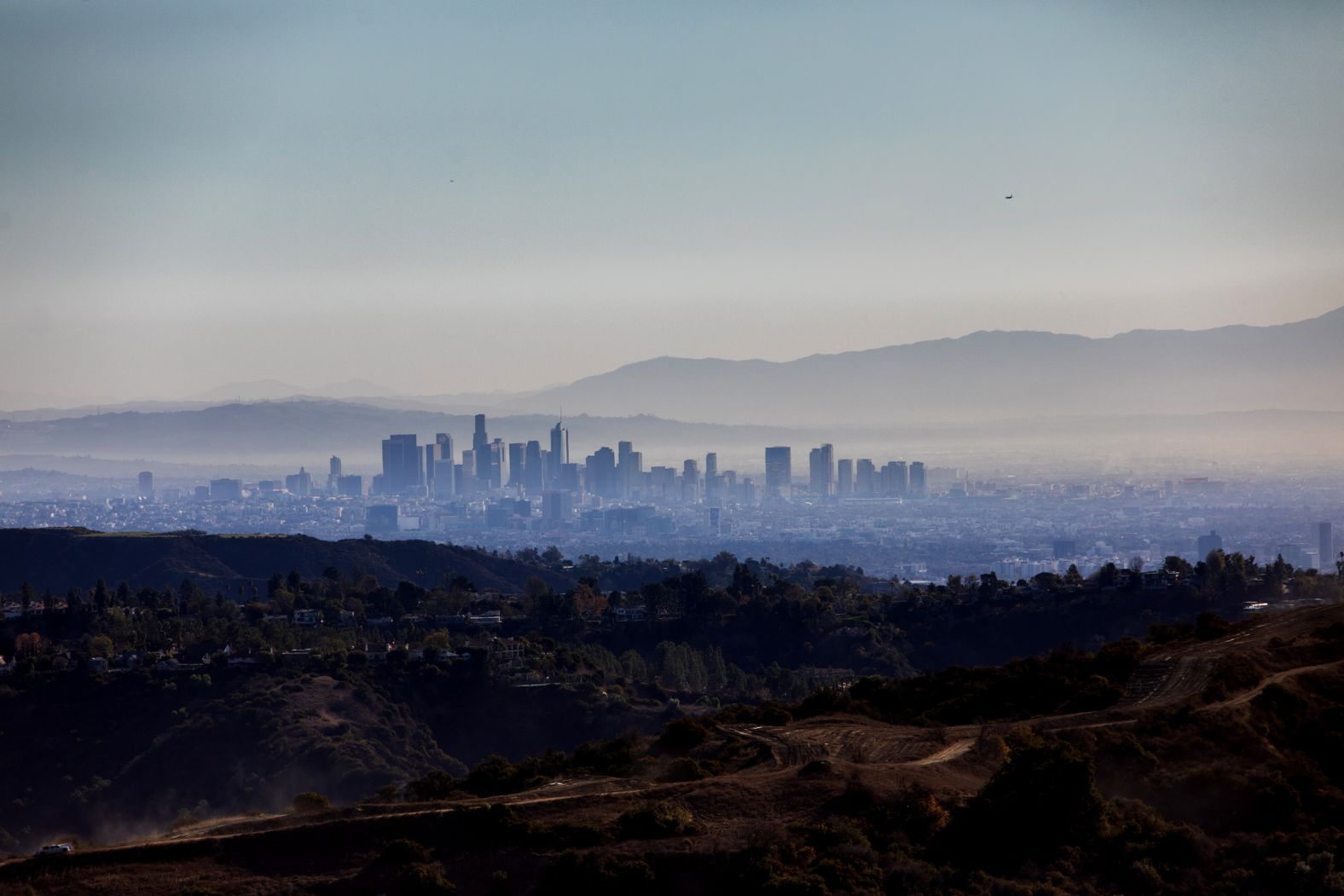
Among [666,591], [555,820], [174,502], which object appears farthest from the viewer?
[174,502]

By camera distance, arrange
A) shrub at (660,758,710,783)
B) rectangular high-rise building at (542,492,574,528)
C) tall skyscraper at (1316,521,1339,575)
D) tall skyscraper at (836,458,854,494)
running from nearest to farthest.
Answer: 1. shrub at (660,758,710,783)
2. tall skyscraper at (1316,521,1339,575)
3. rectangular high-rise building at (542,492,574,528)
4. tall skyscraper at (836,458,854,494)

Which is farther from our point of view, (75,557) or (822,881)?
(75,557)

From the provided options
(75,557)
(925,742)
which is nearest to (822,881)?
(925,742)

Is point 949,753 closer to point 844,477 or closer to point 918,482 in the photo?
point 918,482

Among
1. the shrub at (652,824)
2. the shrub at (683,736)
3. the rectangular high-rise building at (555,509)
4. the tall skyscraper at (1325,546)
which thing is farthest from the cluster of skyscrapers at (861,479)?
the shrub at (652,824)

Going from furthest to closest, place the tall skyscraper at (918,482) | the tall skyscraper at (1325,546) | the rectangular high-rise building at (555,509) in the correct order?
the tall skyscraper at (918,482) < the rectangular high-rise building at (555,509) < the tall skyscraper at (1325,546)

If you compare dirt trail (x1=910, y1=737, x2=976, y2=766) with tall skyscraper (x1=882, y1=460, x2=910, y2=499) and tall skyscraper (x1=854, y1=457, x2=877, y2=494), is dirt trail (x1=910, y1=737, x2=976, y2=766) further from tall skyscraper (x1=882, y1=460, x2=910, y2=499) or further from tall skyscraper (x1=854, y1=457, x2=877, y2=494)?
tall skyscraper (x1=854, y1=457, x2=877, y2=494)

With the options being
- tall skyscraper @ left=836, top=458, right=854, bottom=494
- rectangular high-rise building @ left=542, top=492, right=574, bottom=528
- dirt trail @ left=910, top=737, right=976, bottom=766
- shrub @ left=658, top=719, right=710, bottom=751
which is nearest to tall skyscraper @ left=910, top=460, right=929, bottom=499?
tall skyscraper @ left=836, top=458, right=854, bottom=494

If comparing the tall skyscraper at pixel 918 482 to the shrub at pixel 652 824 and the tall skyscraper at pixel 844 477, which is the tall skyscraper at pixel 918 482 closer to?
the tall skyscraper at pixel 844 477

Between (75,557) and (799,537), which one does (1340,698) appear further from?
(799,537)
